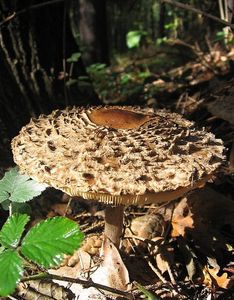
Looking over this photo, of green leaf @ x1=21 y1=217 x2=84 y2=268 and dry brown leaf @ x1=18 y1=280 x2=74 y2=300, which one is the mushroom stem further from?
green leaf @ x1=21 y1=217 x2=84 y2=268

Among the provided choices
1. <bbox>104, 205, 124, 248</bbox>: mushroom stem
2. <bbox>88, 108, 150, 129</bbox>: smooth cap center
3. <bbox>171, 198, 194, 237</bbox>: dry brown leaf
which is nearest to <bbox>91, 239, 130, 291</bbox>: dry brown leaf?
<bbox>104, 205, 124, 248</bbox>: mushroom stem

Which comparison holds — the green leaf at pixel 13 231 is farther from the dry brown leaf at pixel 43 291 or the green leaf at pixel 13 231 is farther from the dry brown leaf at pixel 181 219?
the dry brown leaf at pixel 181 219

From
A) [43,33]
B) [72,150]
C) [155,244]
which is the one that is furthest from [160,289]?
[43,33]

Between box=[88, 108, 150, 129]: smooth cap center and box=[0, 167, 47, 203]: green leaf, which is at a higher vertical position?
box=[88, 108, 150, 129]: smooth cap center

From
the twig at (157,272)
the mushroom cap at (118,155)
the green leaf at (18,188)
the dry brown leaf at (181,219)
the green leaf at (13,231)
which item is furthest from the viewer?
the dry brown leaf at (181,219)

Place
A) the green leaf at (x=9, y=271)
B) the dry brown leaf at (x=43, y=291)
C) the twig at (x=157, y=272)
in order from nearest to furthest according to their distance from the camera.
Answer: the green leaf at (x=9, y=271) < the dry brown leaf at (x=43, y=291) < the twig at (x=157, y=272)

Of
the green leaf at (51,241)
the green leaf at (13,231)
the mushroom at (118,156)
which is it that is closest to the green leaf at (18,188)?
the mushroom at (118,156)
